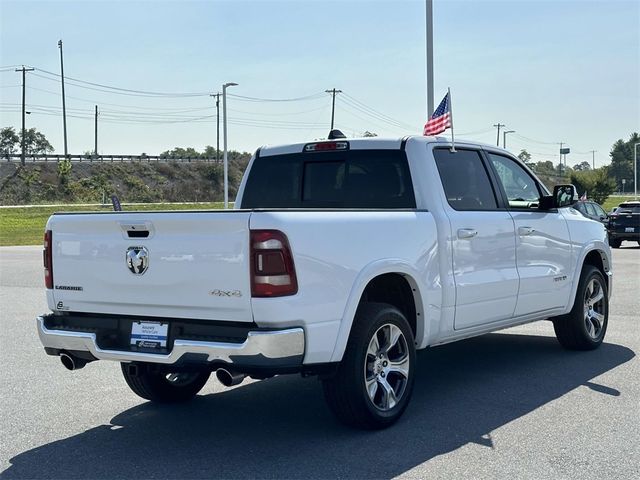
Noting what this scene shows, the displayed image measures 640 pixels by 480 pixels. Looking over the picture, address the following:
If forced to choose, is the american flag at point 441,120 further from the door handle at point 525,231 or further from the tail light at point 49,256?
the tail light at point 49,256

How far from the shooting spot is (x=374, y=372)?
5.54 metres

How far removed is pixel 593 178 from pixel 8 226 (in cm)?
5232

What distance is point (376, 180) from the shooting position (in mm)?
6547

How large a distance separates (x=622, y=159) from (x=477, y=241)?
19827 cm

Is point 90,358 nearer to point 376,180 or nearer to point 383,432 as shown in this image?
point 383,432

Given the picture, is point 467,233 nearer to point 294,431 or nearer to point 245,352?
point 294,431

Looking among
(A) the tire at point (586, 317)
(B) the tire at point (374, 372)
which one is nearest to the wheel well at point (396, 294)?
(B) the tire at point (374, 372)

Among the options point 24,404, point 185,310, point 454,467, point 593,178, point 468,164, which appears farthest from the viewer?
point 593,178

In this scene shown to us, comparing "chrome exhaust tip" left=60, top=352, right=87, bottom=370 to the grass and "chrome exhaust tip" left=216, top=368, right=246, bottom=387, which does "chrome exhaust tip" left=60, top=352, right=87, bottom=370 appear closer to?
"chrome exhaust tip" left=216, top=368, right=246, bottom=387

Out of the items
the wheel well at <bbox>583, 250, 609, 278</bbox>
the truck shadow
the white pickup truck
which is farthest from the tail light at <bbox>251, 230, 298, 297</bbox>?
the wheel well at <bbox>583, 250, 609, 278</bbox>

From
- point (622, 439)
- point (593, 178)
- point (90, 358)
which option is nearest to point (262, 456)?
point (90, 358)

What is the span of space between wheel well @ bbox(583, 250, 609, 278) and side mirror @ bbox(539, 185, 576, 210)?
40.5 inches

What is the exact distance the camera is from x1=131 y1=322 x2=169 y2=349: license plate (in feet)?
16.7

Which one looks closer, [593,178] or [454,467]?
[454,467]
